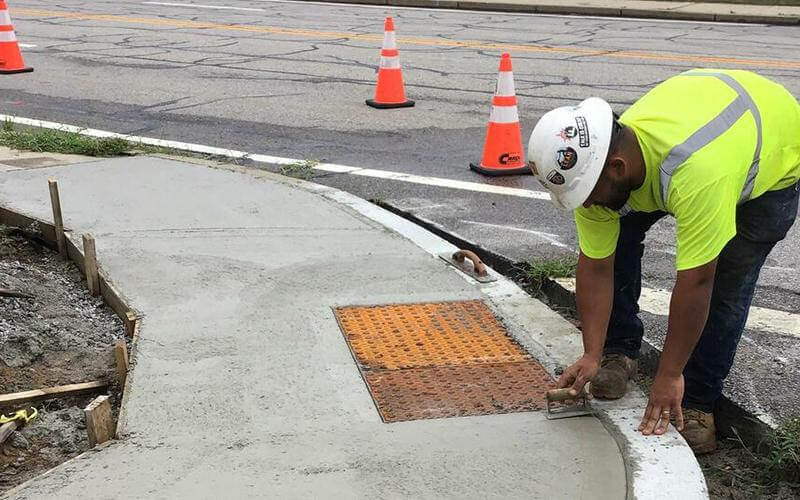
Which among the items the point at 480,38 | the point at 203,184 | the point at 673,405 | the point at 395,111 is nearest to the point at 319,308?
the point at 673,405

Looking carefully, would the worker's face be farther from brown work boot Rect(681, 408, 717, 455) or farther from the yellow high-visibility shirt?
brown work boot Rect(681, 408, 717, 455)

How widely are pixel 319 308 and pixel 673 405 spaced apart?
5.30 ft

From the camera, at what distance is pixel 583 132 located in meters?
2.69

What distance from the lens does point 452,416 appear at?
3.07 m

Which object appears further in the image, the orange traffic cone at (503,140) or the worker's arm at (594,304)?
the orange traffic cone at (503,140)

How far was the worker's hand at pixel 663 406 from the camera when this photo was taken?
9.34ft

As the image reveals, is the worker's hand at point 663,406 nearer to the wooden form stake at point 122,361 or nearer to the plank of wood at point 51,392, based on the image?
the wooden form stake at point 122,361

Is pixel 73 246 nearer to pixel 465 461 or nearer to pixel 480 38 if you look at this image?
pixel 465 461

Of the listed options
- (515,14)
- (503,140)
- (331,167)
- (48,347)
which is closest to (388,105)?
(331,167)

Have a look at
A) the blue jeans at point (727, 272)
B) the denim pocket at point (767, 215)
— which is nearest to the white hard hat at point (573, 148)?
the blue jeans at point (727, 272)

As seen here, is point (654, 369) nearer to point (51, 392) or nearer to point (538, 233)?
point (538, 233)

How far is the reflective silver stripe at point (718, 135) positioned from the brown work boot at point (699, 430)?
81 cm

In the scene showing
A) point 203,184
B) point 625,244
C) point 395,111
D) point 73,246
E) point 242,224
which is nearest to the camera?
point 625,244

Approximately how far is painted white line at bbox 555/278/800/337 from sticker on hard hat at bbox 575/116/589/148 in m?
1.62
